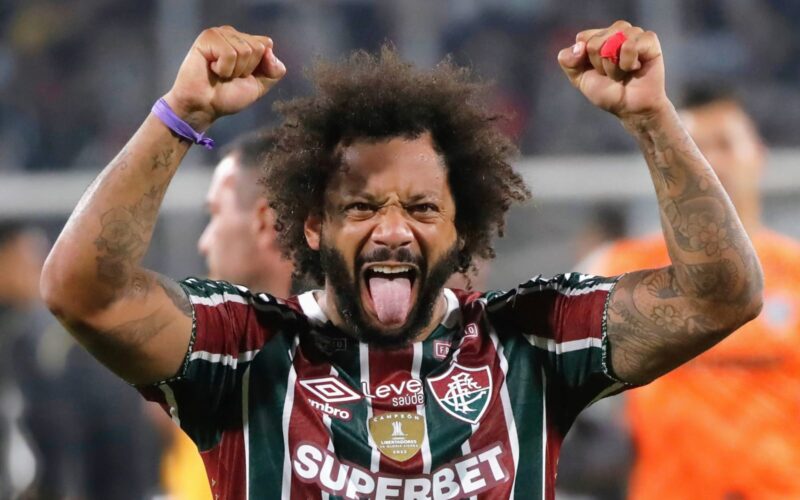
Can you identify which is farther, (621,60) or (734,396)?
(734,396)

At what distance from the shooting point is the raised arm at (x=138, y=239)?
8.93 feet

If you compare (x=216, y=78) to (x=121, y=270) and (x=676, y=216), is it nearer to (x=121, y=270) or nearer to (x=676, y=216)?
(x=121, y=270)

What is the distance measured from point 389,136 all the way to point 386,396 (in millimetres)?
539

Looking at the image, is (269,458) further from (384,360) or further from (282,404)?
(384,360)

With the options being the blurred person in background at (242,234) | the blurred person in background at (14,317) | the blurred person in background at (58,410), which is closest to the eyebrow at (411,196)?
the blurred person in background at (242,234)

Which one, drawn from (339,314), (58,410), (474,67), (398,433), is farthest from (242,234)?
(58,410)

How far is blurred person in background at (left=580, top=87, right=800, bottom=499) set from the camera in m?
5.33

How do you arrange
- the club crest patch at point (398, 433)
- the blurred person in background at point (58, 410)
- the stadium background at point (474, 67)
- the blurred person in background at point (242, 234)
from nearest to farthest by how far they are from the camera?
the club crest patch at point (398, 433), the blurred person in background at point (242, 234), the blurred person in background at point (58, 410), the stadium background at point (474, 67)

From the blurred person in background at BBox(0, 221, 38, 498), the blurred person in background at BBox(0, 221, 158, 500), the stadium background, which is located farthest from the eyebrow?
the blurred person in background at BBox(0, 221, 38, 498)

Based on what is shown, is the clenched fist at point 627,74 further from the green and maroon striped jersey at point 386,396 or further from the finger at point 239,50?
the finger at point 239,50

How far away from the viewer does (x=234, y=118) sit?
23.6 feet

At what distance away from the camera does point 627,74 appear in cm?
287

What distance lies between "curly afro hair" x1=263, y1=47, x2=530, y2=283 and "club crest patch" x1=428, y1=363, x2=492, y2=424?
1.18 ft

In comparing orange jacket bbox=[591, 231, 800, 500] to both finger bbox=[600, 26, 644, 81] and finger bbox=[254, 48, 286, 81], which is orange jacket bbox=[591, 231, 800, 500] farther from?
finger bbox=[254, 48, 286, 81]
